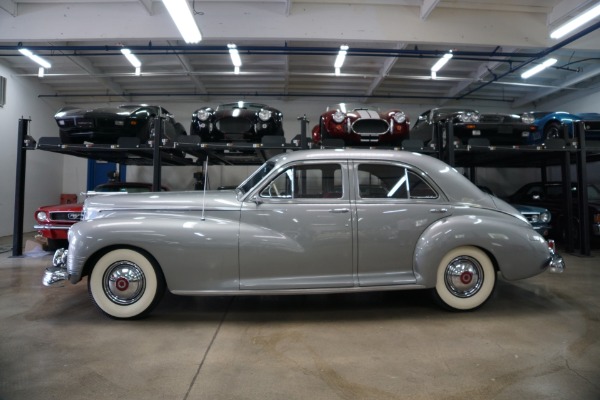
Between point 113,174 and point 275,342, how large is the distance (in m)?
8.20

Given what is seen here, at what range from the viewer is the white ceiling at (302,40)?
637 centimetres

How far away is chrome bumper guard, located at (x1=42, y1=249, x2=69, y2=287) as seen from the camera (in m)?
2.99

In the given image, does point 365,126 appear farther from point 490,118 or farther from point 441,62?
point 441,62

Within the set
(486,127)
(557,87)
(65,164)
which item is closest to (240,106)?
(486,127)

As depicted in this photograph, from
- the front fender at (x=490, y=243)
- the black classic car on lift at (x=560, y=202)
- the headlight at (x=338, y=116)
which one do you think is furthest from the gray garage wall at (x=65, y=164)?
the front fender at (x=490, y=243)

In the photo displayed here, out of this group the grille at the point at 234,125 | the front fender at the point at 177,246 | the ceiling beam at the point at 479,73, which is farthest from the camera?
the ceiling beam at the point at 479,73

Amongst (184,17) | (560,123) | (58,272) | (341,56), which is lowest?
(58,272)

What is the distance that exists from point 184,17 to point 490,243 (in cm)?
513

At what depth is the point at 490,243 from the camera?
315cm

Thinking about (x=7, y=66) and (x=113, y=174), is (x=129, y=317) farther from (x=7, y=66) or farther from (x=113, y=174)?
(x=7, y=66)

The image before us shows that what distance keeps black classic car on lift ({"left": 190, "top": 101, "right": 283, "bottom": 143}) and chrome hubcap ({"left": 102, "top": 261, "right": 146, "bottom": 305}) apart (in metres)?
2.97

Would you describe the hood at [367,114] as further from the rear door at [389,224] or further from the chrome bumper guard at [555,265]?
the chrome bumper guard at [555,265]

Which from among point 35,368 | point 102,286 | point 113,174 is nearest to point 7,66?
point 113,174

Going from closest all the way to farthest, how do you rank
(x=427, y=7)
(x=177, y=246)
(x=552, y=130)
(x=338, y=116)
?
(x=177, y=246) < (x=338, y=116) < (x=427, y=7) < (x=552, y=130)
